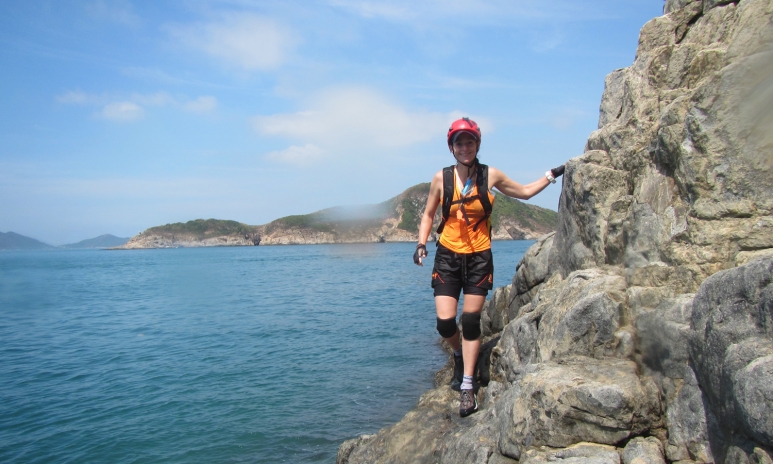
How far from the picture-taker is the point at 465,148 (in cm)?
657

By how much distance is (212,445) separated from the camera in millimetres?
10164

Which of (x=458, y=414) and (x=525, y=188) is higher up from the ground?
(x=525, y=188)

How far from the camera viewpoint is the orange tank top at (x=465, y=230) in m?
6.64

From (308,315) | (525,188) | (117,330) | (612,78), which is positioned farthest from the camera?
(308,315)

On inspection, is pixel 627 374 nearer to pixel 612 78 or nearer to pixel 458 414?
pixel 458 414

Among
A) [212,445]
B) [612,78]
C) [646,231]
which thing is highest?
[612,78]

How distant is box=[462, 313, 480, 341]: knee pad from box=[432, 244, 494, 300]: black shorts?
31cm

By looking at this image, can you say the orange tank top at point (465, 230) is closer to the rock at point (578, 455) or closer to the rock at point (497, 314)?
the rock at point (578, 455)

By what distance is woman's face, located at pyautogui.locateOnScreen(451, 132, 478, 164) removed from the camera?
653 centimetres

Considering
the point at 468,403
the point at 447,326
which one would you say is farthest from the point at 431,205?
the point at 468,403

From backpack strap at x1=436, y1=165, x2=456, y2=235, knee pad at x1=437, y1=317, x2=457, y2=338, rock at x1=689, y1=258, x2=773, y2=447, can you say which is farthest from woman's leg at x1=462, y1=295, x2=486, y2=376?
rock at x1=689, y1=258, x2=773, y2=447

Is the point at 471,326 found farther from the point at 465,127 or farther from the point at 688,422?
the point at 688,422

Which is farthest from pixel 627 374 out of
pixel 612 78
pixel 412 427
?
pixel 612 78

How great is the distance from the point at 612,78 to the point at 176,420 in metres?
11.4
